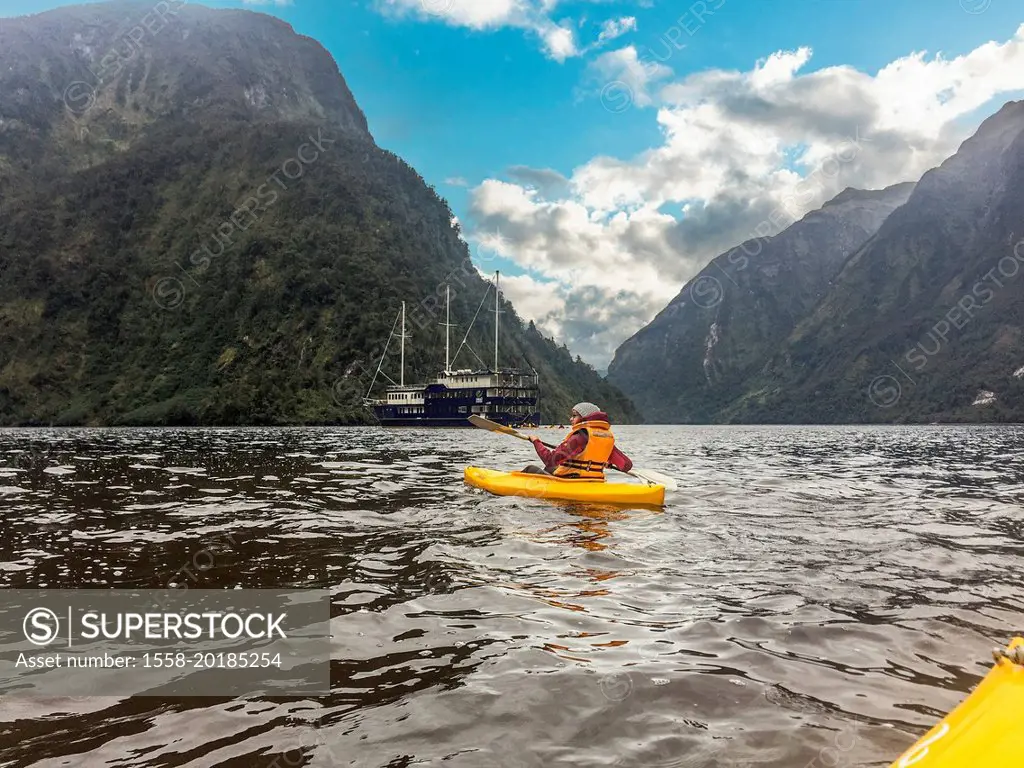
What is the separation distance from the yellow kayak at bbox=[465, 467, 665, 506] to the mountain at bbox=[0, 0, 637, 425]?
91053 millimetres

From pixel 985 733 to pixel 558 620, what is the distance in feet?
12.3

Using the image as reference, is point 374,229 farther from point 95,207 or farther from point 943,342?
point 943,342

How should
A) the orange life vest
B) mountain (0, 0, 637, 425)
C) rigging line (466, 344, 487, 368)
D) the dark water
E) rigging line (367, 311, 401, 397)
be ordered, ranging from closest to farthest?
1. the dark water
2. the orange life vest
3. rigging line (367, 311, 401, 397)
4. mountain (0, 0, 637, 425)
5. rigging line (466, 344, 487, 368)

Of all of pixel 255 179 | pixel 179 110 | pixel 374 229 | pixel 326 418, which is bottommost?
pixel 326 418

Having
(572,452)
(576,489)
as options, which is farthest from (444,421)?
(576,489)

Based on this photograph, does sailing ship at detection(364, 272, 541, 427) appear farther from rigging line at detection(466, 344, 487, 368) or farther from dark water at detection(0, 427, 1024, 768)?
dark water at detection(0, 427, 1024, 768)

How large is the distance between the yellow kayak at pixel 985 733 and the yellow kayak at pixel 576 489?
9.97 meters

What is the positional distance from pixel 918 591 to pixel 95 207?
170021 millimetres

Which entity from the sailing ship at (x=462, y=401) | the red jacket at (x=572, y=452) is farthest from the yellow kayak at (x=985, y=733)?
the sailing ship at (x=462, y=401)

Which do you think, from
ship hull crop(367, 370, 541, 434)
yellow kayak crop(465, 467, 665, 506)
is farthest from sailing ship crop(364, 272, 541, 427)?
yellow kayak crop(465, 467, 665, 506)

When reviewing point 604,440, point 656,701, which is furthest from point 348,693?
point 604,440

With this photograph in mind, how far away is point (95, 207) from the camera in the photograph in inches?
5522

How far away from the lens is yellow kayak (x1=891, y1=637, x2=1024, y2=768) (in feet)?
9.04

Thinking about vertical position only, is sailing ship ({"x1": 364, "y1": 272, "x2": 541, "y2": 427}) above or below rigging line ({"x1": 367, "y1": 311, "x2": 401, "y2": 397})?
below
